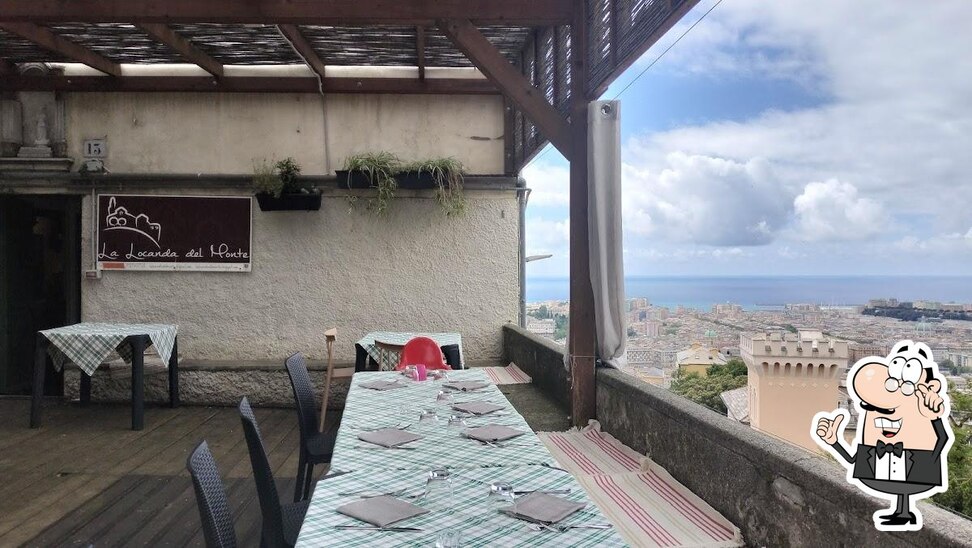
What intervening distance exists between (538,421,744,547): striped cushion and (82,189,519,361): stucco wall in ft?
10.5

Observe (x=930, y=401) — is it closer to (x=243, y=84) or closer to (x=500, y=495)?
(x=500, y=495)

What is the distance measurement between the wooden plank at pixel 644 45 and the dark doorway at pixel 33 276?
19.2ft

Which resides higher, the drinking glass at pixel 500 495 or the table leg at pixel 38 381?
the drinking glass at pixel 500 495

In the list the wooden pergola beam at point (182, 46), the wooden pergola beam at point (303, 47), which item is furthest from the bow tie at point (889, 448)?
the wooden pergola beam at point (182, 46)

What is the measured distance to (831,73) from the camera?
16.5ft

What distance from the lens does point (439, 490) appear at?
2.01 meters

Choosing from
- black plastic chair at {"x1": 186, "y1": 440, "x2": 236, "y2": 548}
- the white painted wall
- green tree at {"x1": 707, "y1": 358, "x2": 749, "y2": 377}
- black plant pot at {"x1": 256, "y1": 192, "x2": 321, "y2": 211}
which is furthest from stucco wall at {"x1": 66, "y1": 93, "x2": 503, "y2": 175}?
black plastic chair at {"x1": 186, "y1": 440, "x2": 236, "y2": 548}

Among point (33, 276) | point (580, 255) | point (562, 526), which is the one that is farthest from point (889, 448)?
point (33, 276)

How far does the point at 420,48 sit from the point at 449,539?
5.44 metres

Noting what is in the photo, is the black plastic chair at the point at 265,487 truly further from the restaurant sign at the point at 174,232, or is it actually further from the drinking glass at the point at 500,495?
the restaurant sign at the point at 174,232

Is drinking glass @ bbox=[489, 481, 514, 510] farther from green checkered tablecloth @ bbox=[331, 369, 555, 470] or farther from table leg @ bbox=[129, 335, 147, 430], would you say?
table leg @ bbox=[129, 335, 147, 430]

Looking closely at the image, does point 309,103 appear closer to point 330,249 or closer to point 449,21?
point 330,249

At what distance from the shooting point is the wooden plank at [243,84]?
23.2 feet

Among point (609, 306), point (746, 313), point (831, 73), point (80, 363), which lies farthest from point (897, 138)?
point (80, 363)
